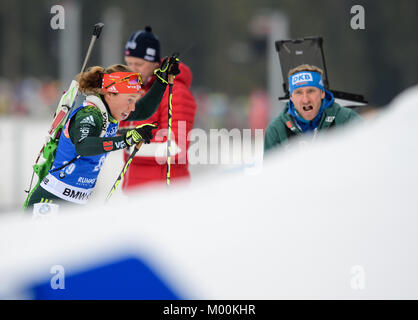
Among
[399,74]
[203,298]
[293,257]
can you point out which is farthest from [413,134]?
[399,74]

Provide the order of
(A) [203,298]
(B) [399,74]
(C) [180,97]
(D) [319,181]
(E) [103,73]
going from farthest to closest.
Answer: (B) [399,74] < (C) [180,97] < (E) [103,73] < (D) [319,181] < (A) [203,298]

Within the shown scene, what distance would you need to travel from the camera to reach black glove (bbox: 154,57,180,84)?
451cm

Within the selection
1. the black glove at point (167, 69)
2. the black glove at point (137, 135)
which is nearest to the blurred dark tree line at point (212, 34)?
the black glove at point (167, 69)

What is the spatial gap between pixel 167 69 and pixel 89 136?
82 cm

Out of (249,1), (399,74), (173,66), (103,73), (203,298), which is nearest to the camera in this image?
(203,298)

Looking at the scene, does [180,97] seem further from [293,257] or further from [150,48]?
[293,257]

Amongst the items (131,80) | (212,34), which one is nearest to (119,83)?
(131,80)

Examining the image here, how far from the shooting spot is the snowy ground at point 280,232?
3258 mm

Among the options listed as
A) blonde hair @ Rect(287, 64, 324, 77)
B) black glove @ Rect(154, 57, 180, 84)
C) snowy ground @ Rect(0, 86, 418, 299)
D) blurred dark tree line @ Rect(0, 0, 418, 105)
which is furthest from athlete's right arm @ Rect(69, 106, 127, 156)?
blurred dark tree line @ Rect(0, 0, 418, 105)

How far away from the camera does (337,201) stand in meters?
3.50

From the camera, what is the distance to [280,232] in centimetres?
341

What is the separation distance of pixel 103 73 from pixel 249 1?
2147 inches

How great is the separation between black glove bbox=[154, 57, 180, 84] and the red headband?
44 centimetres
